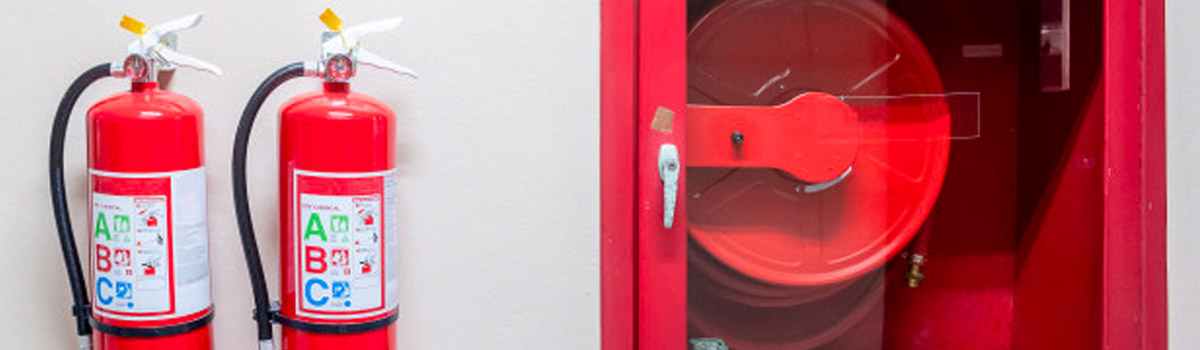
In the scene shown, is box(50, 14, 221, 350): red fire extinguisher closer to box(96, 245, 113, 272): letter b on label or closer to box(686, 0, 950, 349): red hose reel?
box(96, 245, 113, 272): letter b on label

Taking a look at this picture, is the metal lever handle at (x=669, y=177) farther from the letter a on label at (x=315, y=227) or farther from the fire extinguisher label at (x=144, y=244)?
the fire extinguisher label at (x=144, y=244)

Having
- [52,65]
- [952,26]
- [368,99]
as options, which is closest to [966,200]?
[952,26]

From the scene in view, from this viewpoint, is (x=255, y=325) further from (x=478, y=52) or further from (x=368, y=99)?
(x=478, y=52)

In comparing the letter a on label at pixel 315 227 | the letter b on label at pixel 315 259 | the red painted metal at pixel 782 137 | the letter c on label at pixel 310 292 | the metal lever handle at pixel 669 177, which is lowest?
the letter c on label at pixel 310 292

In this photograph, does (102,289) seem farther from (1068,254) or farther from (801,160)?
(1068,254)

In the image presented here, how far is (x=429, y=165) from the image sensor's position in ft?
3.25

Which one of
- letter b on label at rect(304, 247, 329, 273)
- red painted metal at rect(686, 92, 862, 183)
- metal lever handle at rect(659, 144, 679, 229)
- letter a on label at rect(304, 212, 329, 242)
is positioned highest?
red painted metal at rect(686, 92, 862, 183)

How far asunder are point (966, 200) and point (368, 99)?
0.82 m

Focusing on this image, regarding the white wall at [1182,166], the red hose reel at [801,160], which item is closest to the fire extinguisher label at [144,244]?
the red hose reel at [801,160]

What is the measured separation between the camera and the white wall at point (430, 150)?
0.95 metres

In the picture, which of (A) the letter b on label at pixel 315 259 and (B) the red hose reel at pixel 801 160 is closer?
(A) the letter b on label at pixel 315 259

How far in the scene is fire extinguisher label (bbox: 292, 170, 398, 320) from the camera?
2.79 feet

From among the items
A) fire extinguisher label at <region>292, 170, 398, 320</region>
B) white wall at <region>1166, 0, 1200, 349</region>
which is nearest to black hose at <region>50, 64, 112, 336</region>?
fire extinguisher label at <region>292, 170, 398, 320</region>

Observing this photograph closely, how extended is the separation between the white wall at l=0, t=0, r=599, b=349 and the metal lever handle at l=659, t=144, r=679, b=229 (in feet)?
0.35
